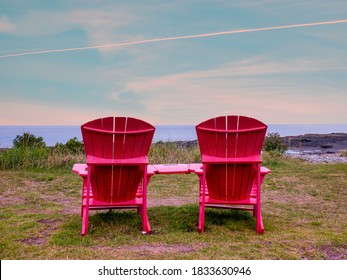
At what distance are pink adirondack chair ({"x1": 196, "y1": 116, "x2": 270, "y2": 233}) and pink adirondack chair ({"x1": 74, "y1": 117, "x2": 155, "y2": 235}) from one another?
607 millimetres

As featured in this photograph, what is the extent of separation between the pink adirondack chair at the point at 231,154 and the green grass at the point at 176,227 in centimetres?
41

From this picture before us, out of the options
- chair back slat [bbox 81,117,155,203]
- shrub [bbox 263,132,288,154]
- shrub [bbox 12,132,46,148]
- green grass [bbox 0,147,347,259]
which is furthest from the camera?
shrub [bbox 263,132,288,154]

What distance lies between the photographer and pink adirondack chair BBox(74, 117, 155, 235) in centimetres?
451

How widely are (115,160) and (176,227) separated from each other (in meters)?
1.06

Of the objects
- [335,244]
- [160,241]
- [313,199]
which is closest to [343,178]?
[313,199]

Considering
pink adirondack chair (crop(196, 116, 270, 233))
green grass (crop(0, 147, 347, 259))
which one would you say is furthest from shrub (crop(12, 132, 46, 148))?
Answer: pink adirondack chair (crop(196, 116, 270, 233))

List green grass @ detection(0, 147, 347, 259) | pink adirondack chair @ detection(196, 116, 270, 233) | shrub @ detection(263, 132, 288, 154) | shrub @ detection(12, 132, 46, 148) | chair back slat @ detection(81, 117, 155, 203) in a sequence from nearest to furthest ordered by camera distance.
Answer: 1. green grass @ detection(0, 147, 347, 259)
2. chair back slat @ detection(81, 117, 155, 203)
3. pink adirondack chair @ detection(196, 116, 270, 233)
4. shrub @ detection(12, 132, 46, 148)
5. shrub @ detection(263, 132, 288, 154)

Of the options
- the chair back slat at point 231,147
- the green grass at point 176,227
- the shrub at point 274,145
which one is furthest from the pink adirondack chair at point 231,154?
the shrub at point 274,145

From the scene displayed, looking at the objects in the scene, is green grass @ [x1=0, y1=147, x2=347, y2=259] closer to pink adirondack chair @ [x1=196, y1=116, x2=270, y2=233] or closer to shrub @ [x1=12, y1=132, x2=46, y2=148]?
pink adirondack chair @ [x1=196, y1=116, x2=270, y2=233]

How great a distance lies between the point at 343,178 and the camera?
9078 millimetres

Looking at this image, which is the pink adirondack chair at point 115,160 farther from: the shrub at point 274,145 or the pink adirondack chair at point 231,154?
the shrub at point 274,145

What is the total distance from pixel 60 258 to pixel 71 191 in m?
4.35

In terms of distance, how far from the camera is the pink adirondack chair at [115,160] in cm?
451
